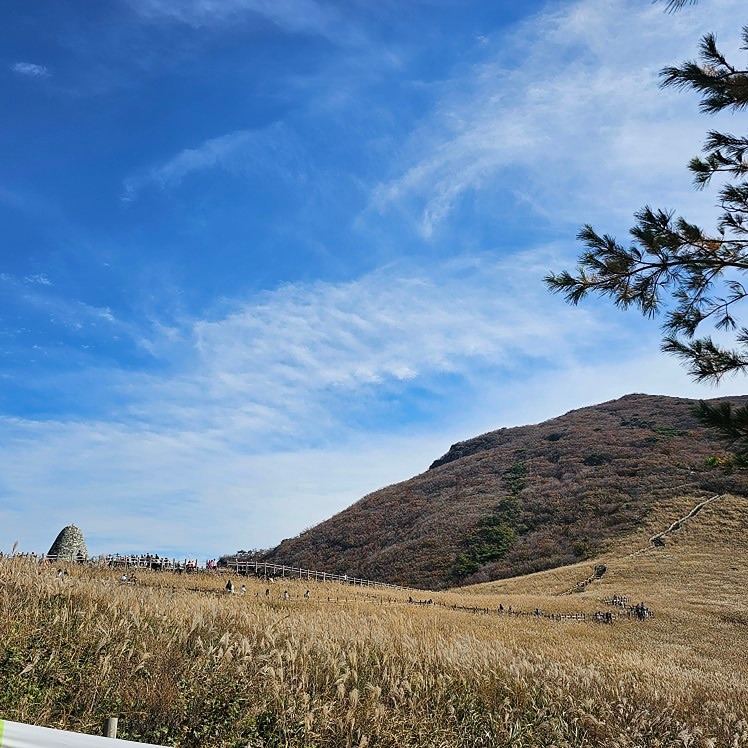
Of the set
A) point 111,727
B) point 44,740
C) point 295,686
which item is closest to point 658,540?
point 295,686

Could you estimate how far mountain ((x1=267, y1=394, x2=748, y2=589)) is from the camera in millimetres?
48938

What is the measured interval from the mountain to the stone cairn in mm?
30108

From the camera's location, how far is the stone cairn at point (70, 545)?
2319cm

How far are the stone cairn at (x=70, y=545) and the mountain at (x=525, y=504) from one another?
30108 mm

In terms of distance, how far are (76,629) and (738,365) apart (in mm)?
9248

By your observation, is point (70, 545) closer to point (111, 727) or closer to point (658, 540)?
point (111, 727)

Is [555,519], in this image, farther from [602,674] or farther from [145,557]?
[602,674]

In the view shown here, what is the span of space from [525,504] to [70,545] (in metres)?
43.2

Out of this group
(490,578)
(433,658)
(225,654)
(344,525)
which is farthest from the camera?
(344,525)

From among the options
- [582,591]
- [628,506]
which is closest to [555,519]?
[628,506]

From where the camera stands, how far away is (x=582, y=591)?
34094 mm

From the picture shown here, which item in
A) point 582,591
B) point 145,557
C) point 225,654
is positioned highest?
point 145,557

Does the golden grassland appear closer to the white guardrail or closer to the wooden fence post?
the wooden fence post

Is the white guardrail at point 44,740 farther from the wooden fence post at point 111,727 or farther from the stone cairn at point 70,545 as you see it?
the stone cairn at point 70,545
